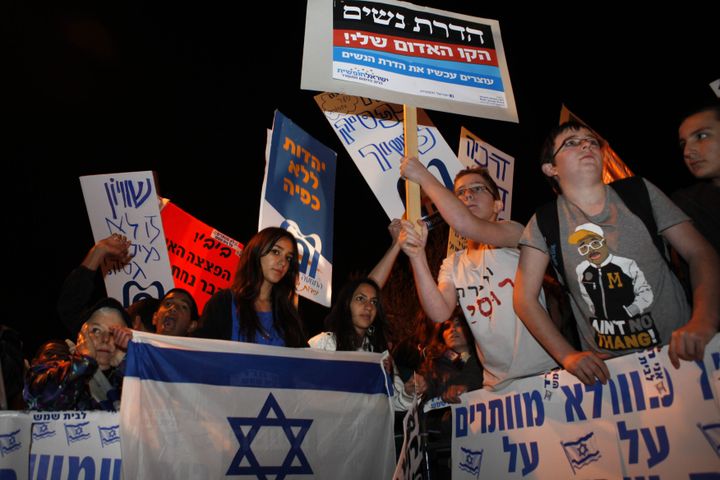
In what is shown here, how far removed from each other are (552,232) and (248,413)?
1.87 m

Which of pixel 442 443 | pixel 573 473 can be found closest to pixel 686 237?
pixel 573 473

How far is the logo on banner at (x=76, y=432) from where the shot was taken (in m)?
3.07

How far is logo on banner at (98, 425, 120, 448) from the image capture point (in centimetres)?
306

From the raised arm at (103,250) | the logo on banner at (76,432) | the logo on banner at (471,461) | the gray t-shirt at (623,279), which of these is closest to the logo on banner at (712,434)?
the gray t-shirt at (623,279)

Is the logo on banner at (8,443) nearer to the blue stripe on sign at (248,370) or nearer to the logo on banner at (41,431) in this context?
the logo on banner at (41,431)

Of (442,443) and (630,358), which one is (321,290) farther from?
(630,358)

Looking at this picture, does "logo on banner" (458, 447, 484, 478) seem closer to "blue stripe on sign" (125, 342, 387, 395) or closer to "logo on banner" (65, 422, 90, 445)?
"blue stripe on sign" (125, 342, 387, 395)

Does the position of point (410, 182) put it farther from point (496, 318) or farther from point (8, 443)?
point (8, 443)

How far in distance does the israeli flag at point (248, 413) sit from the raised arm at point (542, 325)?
46.2 inches

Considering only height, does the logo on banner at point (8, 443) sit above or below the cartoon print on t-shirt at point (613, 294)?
below

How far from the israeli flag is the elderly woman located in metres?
0.37

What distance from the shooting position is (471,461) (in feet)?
10.6

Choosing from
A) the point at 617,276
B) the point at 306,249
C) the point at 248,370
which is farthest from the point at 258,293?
the point at 617,276

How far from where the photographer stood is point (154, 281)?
6090 millimetres
